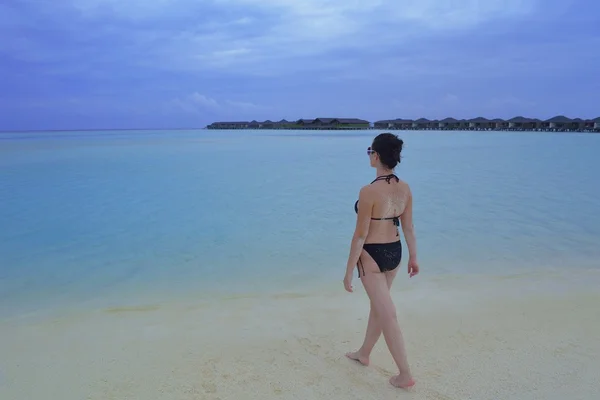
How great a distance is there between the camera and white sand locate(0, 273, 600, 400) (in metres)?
3.04

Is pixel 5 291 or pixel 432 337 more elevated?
pixel 432 337

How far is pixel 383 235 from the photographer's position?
2846 millimetres

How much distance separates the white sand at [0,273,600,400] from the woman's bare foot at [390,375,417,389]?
4 centimetres

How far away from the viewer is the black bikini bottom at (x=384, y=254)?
9.33ft

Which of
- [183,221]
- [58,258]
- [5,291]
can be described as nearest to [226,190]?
[183,221]

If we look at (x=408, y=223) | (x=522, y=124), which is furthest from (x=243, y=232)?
(x=522, y=124)

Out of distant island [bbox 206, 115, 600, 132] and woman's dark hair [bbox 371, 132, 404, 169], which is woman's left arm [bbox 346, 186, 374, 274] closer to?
woman's dark hair [bbox 371, 132, 404, 169]

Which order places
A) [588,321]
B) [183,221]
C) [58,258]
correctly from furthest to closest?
[183,221]
[58,258]
[588,321]

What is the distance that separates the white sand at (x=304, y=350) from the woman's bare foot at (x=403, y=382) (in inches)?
1.7

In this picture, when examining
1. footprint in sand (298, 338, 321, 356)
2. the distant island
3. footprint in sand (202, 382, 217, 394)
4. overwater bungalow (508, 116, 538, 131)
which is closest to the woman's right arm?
footprint in sand (298, 338, 321, 356)

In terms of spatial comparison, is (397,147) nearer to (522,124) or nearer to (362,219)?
(362,219)

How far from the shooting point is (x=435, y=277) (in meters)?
6.02

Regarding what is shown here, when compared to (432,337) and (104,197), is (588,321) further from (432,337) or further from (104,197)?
(104,197)

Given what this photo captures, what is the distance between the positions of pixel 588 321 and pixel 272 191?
12061 millimetres
